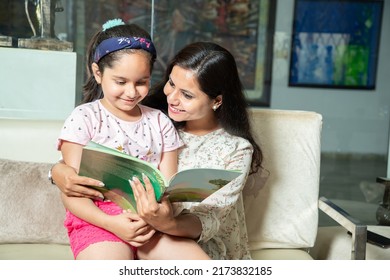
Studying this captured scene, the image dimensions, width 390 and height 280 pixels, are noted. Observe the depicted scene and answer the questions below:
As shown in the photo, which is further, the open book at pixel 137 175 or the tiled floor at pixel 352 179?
the tiled floor at pixel 352 179

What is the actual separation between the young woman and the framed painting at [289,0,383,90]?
1.83 metres

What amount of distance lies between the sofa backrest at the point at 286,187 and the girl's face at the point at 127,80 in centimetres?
64

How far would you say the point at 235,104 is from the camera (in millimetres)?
1802

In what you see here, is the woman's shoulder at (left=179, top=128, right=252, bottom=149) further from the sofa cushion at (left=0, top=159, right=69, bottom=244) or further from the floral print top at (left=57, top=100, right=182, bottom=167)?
the sofa cushion at (left=0, top=159, right=69, bottom=244)

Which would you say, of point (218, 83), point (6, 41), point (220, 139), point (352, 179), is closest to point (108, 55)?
point (218, 83)

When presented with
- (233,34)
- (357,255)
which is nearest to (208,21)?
(233,34)

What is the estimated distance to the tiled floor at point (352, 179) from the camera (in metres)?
3.67

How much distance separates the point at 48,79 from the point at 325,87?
5.82 feet

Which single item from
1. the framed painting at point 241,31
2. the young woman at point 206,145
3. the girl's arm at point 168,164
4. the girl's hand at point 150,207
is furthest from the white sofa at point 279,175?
the framed painting at point 241,31

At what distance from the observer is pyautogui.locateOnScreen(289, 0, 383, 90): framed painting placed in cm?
358

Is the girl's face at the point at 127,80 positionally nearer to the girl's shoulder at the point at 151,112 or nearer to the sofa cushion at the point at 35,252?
the girl's shoulder at the point at 151,112

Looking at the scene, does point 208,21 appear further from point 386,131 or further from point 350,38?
point 386,131

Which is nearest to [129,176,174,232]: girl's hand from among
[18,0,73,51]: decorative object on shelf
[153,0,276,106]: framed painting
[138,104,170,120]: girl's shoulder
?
[138,104,170,120]: girl's shoulder
